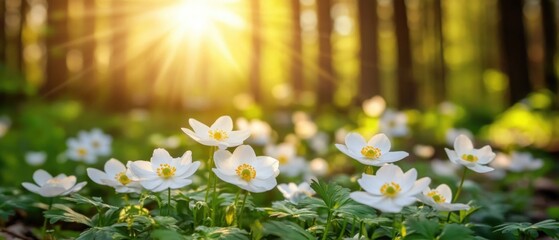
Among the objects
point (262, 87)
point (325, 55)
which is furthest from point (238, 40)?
point (325, 55)

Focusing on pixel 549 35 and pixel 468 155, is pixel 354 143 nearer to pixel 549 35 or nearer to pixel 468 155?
pixel 468 155

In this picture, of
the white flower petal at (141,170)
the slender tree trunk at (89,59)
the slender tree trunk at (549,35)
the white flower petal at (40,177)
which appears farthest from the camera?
the slender tree trunk at (89,59)

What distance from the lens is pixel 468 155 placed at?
1.79m

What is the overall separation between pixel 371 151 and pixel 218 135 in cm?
45

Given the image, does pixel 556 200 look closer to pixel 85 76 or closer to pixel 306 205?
pixel 306 205

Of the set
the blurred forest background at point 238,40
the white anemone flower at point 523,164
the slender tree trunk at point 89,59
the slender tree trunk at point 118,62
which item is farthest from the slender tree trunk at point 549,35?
the slender tree trunk at point 89,59

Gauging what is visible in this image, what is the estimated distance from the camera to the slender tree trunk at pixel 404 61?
483 inches

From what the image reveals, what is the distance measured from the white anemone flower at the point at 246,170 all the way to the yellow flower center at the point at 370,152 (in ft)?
0.87

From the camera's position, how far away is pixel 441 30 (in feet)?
51.2

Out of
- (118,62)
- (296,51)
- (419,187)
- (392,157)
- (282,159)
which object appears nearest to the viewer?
(419,187)

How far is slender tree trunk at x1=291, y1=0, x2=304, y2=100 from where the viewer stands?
14445 mm

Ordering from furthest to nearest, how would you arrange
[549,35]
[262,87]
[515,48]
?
[262,87], [549,35], [515,48]

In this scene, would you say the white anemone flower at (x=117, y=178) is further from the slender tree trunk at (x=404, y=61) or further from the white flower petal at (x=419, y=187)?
the slender tree trunk at (x=404, y=61)

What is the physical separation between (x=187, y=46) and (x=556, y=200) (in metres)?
14.3
